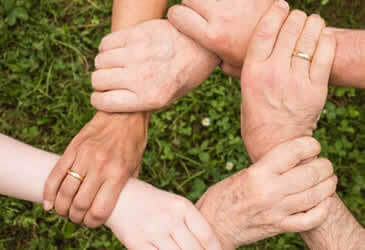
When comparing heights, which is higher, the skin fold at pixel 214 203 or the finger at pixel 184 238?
the skin fold at pixel 214 203

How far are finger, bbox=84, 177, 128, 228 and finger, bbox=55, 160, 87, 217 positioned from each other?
0.11m

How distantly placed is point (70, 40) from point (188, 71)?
156cm

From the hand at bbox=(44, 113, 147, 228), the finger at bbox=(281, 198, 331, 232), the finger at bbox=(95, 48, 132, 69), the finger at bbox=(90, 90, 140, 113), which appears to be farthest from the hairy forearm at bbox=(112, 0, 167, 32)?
the finger at bbox=(281, 198, 331, 232)

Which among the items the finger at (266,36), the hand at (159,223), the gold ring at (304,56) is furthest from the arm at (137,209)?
the gold ring at (304,56)

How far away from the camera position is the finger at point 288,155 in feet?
6.05

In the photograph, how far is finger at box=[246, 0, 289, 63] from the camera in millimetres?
1959

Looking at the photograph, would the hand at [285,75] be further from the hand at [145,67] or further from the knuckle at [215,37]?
the hand at [145,67]

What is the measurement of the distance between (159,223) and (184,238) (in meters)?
0.15

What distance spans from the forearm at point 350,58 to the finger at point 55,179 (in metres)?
1.48

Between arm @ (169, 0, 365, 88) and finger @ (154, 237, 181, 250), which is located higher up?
arm @ (169, 0, 365, 88)

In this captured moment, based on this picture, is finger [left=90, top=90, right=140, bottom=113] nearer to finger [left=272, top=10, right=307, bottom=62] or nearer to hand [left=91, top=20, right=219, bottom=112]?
hand [left=91, top=20, right=219, bottom=112]

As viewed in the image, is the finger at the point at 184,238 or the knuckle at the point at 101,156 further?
the knuckle at the point at 101,156

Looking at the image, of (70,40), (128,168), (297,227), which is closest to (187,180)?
(128,168)

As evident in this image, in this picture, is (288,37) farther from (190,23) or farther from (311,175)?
(311,175)
